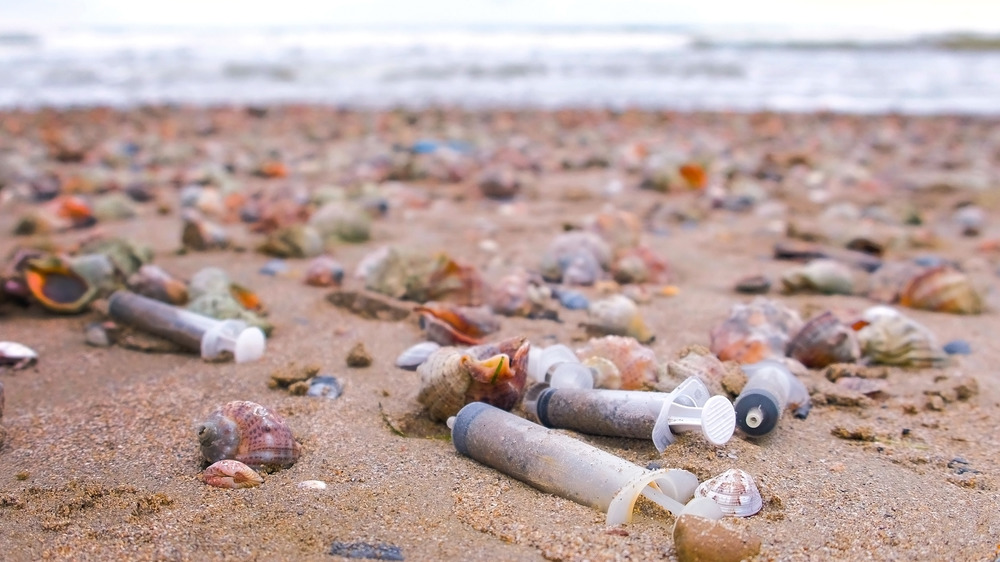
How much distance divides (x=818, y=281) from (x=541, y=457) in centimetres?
206

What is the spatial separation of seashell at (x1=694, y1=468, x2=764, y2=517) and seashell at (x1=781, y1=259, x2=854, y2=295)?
186 cm

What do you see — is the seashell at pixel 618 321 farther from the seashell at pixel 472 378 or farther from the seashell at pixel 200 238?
the seashell at pixel 200 238

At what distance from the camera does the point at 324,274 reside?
132 inches

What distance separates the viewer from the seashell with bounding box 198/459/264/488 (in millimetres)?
1768

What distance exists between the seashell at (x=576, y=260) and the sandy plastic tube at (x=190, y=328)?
4.53 feet

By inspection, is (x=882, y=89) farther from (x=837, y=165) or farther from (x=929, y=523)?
(x=929, y=523)

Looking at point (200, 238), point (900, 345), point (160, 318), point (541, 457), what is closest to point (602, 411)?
point (541, 457)

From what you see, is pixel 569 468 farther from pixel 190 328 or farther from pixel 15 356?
pixel 15 356

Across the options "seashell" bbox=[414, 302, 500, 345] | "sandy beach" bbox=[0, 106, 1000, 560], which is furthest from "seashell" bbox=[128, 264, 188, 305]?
"seashell" bbox=[414, 302, 500, 345]

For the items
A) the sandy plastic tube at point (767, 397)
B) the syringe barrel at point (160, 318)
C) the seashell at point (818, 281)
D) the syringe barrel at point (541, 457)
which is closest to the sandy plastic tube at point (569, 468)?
the syringe barrel at point (541, 457)

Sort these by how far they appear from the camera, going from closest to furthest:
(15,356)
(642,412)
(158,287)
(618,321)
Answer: (642,412) → (15,356) → (618,321) → (158,287)

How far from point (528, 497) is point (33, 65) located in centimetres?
1771

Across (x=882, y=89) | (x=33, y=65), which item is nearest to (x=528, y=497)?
(x=882, y=89)

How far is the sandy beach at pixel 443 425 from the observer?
5.27 feet
